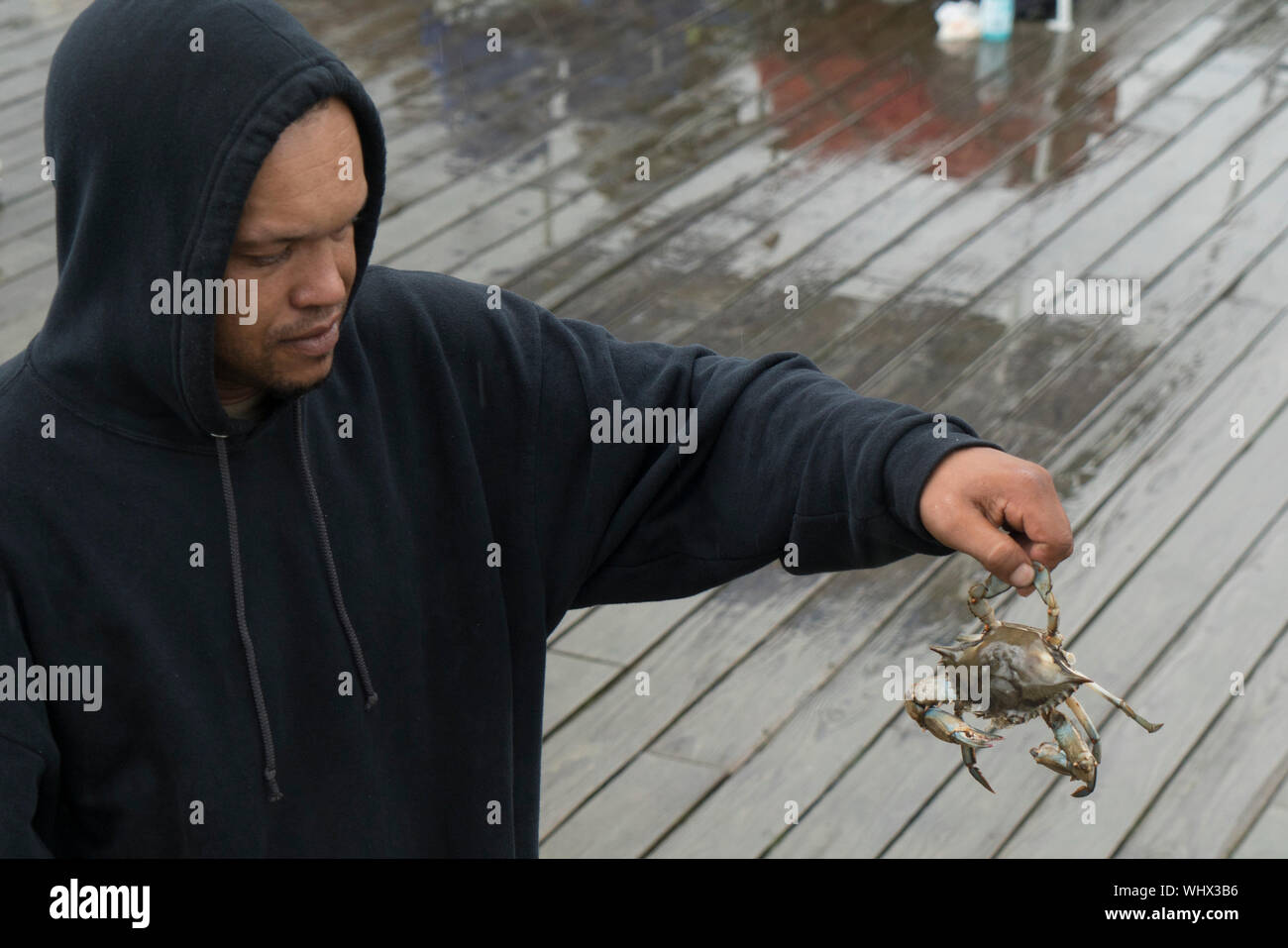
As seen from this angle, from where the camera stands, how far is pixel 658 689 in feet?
10.3

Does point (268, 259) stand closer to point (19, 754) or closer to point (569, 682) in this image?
point (19, 754)

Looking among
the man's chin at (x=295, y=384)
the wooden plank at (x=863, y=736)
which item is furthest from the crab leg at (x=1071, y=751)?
the wooden plank at (x=863, y=736)

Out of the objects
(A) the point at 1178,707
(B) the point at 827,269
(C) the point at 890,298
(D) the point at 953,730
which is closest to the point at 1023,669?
(D) the point at 953,730

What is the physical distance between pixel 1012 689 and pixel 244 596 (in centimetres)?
80

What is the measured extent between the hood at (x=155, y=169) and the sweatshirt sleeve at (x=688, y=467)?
381mm

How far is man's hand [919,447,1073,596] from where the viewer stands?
4.49 ft

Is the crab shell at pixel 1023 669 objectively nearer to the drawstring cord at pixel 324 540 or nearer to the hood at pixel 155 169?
the drawstring cord at pixel 324 540

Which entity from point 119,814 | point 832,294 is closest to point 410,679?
point 119,814

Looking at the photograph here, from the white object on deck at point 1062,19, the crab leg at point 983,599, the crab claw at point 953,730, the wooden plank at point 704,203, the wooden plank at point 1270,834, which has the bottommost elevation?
the wooden plank at point 1270,834

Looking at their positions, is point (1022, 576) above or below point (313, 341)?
below

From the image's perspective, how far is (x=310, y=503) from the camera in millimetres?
1543

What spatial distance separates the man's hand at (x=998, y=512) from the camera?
1.37 m
